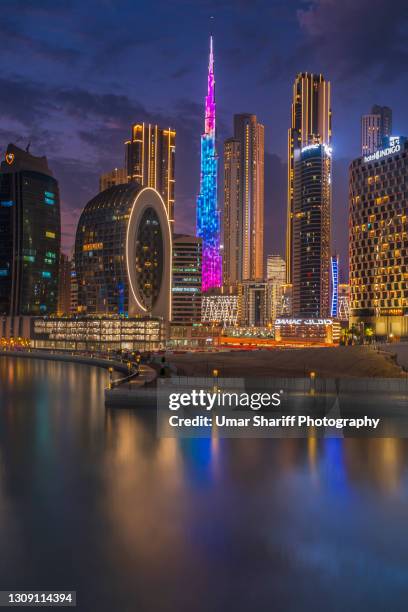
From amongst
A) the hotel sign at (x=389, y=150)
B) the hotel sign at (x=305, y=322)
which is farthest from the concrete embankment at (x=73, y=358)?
the hotel sign at (x=305, y=322)

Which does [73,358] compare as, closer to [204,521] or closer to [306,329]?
[306,329]

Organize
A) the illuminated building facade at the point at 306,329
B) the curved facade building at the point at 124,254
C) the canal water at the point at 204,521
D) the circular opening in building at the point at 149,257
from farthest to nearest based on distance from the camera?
1. the illuminated building facade at the point at 306,329
2. the circular opening in building at the point at 149,257
3. the curved facade building at the point at 124,254
4. the canal water at the point at 204,521

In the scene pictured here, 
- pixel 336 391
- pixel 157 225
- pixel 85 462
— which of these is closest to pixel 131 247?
pixel 157 225

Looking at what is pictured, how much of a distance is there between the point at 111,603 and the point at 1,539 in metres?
7.19

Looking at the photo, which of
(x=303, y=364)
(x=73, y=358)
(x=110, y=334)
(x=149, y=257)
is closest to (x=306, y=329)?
(x=149, y=257)

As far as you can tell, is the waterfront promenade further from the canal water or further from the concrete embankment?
the canal water

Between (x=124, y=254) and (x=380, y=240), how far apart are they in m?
67.0

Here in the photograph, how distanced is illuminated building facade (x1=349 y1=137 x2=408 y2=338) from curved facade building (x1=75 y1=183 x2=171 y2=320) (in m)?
56.9

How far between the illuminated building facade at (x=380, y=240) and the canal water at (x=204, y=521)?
94986 millimetres

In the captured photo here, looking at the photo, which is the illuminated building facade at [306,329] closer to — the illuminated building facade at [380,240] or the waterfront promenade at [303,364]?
the illuminated building facade at [380,240]

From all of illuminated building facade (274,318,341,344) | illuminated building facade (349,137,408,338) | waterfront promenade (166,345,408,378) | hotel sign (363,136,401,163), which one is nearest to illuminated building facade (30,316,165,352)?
illuminated building facade (274,318,341,344)

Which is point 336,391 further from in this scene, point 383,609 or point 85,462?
point 383,609

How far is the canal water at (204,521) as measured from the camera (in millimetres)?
20406

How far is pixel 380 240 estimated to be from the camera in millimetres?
139125
